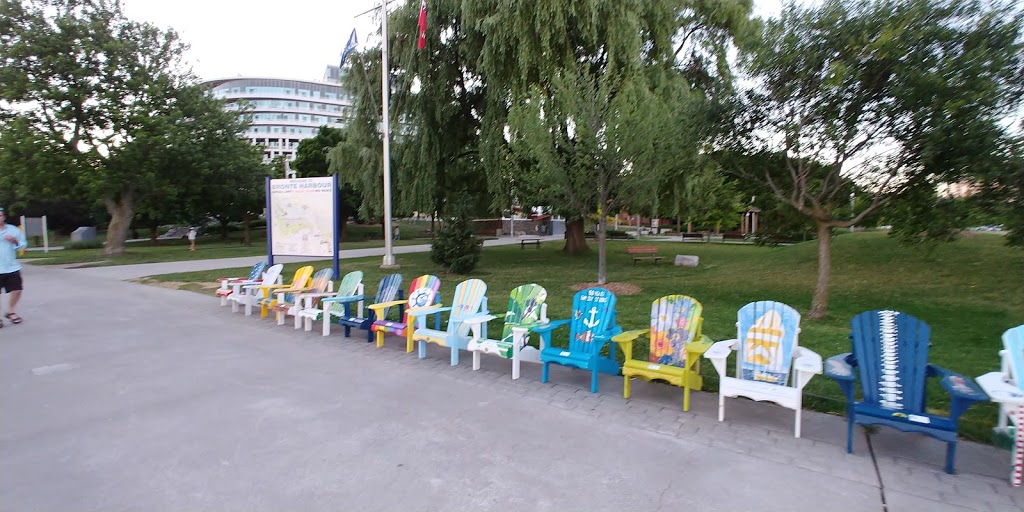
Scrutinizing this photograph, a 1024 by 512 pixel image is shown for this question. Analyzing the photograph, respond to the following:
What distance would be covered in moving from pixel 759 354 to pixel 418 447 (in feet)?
10.1

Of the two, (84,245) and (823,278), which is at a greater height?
(823,278)

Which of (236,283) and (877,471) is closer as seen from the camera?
(877,471)

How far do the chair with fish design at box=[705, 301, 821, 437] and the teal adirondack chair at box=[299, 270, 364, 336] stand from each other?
5370 mm

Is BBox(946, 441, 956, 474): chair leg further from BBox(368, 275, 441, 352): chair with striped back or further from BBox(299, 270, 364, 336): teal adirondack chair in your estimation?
BBox(299, 270, 364, 336): teal adirondack chair

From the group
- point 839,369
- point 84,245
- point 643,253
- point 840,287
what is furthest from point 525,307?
point 84,245

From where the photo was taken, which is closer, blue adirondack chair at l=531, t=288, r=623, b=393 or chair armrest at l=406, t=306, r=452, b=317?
blue adirondack chair at l=531, t=288, r=623, b=393

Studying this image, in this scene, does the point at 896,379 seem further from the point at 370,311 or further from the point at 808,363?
the point at 370,311

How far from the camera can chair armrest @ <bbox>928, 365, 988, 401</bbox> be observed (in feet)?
12.1

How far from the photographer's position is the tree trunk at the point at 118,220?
2466cm

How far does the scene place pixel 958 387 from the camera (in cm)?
382

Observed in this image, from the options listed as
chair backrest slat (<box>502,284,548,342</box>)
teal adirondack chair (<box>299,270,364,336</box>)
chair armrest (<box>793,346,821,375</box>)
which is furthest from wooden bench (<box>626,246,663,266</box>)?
chair armrest (<box>793,346,821,375</box>)

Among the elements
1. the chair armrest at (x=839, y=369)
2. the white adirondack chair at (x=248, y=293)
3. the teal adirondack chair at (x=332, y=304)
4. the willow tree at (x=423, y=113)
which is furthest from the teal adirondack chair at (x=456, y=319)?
the willow tree at (x=423, y=113)

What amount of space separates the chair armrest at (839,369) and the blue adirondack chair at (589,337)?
6.36 ft

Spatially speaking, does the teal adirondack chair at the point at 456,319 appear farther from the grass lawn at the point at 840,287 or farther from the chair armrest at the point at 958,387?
the chair armrest at the point at 958,387
